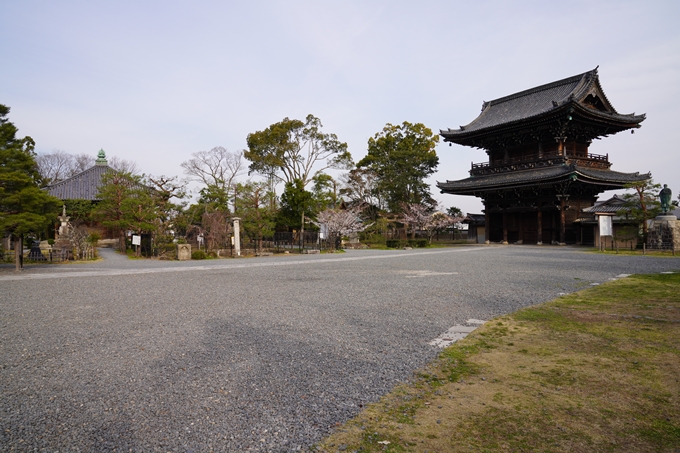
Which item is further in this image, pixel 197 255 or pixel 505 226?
pixel 505 226

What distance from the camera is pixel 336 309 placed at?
634 centimetres

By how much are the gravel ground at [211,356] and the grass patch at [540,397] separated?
1.03 ft

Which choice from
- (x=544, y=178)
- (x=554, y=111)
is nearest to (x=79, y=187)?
(x=544, y=178)

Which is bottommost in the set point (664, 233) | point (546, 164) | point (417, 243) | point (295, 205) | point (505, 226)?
point (417, 243)

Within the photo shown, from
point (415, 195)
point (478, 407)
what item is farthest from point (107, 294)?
point (415, 195)

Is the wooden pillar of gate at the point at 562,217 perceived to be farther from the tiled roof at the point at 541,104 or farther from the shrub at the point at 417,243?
the shrub at the point at 417,243

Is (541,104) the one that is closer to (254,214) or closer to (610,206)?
(610,206)

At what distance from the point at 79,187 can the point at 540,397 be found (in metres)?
34.8

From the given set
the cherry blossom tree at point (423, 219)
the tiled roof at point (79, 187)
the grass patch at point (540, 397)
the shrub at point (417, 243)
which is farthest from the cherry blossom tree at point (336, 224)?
the grass patch at point (540, 397)

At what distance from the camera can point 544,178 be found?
23.6m

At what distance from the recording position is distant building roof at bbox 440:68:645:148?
24312 mm

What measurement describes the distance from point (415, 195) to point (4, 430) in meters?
35.6

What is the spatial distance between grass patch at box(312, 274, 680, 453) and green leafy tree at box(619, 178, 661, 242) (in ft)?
61.7

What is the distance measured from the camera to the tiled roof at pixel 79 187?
28.5 metres
